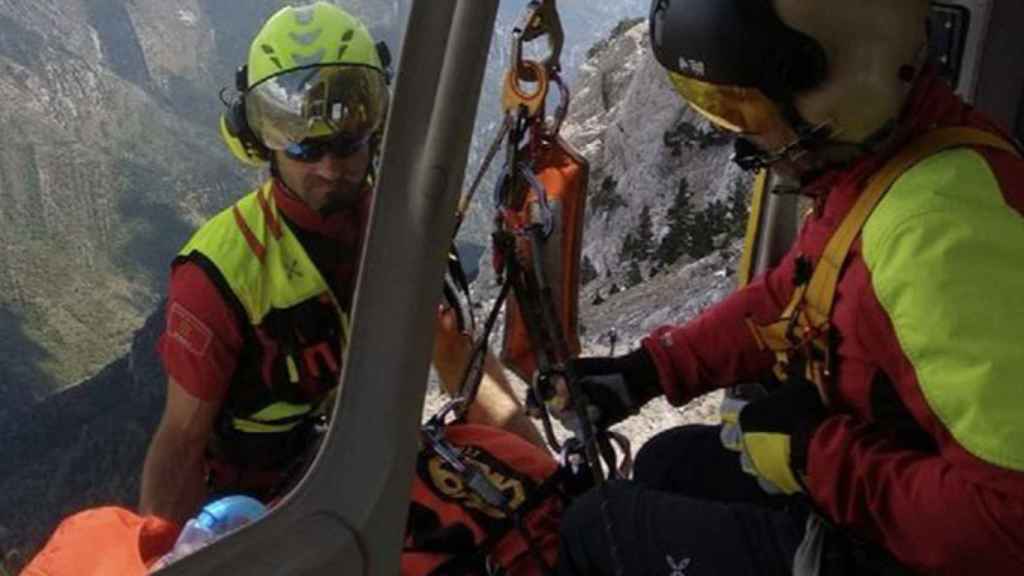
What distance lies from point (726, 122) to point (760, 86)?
0.50ft

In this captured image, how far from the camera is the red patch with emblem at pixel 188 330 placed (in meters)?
2.00

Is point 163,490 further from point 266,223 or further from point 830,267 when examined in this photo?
point 830,267

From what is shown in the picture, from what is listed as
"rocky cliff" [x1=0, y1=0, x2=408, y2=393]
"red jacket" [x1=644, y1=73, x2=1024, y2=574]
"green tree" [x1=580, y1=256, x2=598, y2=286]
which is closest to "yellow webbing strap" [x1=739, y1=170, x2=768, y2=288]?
"red jacket" [x1=644, y1=73, x2=1024, y2=574]

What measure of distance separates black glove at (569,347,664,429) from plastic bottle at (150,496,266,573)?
117 centimetres

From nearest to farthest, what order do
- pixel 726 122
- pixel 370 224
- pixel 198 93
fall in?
pixel 370 224 < pixel 198 93 < pixel 726 122

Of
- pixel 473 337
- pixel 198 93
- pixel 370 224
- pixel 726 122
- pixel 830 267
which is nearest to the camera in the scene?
pixel 370 224

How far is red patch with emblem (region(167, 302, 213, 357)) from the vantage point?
2.00 metres

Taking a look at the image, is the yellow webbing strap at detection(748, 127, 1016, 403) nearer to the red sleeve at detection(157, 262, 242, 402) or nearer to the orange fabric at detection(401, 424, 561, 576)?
the orange fabric at detection(401, 424, 561, 576)

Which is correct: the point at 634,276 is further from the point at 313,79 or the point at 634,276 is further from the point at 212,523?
the point at 212,523

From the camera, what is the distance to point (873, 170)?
7.18 feet

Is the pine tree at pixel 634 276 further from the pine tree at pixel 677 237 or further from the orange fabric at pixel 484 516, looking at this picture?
the orange fabric at pixel 484 516

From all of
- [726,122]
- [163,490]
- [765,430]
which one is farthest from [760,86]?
[163,490]

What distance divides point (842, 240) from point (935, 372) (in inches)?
15.4

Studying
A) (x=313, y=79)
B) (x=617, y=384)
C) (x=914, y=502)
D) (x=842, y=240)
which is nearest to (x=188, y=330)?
(x=313, y=79)
